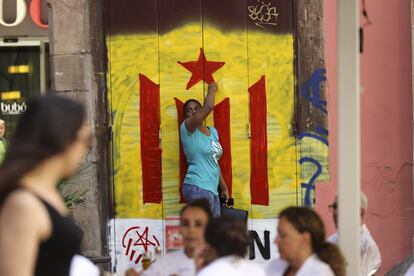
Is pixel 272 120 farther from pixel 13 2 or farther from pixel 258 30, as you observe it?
pixel 13 2

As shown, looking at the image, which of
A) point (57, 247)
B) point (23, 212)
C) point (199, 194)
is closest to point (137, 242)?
point (199, 194)

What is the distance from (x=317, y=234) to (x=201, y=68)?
15.7 ft

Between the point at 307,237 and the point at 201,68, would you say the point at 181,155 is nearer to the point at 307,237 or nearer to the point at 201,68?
the point at 201,68

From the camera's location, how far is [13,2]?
11469 mm

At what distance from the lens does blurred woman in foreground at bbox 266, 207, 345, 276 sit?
203 inches

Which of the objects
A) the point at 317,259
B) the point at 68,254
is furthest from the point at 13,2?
the point at 68,254

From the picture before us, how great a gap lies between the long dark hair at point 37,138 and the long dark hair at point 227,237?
58.4 inches

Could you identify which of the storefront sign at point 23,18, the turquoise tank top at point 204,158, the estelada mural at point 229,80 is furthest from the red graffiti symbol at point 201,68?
the storefront sign at point 23,18

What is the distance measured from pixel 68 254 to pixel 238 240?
1.45 m

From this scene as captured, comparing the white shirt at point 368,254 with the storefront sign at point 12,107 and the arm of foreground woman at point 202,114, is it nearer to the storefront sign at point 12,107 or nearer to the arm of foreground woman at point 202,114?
the arm of foreground woman at point 202,114

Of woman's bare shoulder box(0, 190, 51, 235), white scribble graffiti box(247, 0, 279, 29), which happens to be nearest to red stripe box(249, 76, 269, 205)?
white scribble graffiti box(247, 0, 279, 29)

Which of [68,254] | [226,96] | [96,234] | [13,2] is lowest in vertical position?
[96,234]

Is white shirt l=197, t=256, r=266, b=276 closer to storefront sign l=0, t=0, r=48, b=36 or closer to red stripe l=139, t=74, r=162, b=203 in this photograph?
red stripe l=139, t=74, r=162, b=203

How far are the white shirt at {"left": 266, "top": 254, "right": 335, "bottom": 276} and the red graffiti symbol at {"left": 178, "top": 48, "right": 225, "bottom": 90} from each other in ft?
15.4
